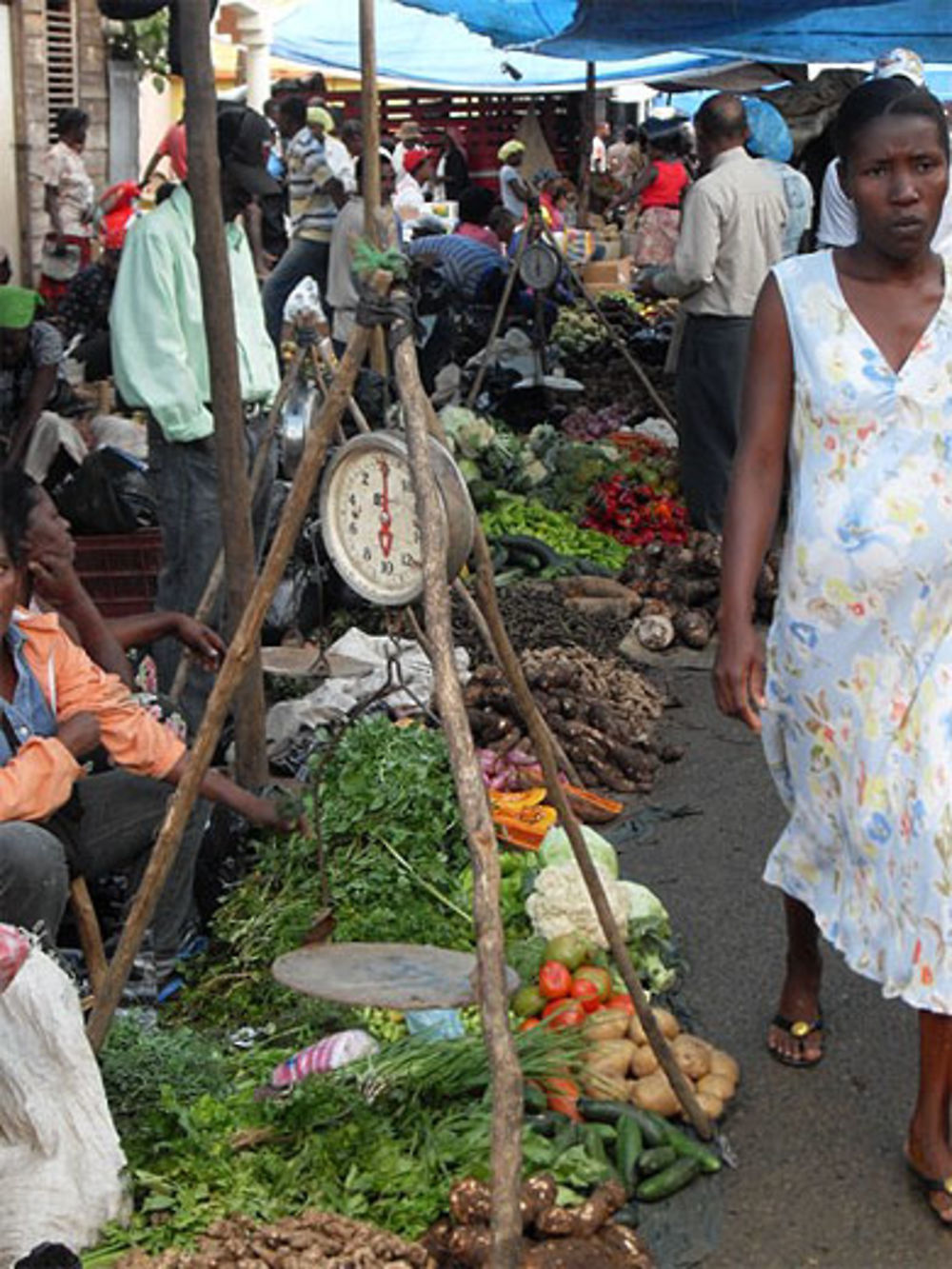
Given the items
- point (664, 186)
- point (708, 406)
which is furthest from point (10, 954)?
point (664, 186)

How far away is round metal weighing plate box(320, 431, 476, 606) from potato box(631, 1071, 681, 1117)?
1233 mm

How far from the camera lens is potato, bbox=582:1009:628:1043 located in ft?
13.3

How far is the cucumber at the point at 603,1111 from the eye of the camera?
3.77m

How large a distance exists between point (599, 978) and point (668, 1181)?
0.72 meters

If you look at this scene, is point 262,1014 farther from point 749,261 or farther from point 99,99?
point 99,99

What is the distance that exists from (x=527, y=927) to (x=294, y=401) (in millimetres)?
2861

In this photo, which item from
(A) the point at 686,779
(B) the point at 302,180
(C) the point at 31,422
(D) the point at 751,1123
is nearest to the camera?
(D) the point at 751,1123

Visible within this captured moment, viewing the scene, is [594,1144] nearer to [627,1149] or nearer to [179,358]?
[627,1149]

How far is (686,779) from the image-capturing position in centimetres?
635

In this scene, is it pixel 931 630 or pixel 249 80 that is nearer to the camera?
pixel 931 630

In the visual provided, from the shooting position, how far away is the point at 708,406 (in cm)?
892

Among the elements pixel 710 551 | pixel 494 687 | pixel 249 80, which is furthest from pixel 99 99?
pixel 494 687

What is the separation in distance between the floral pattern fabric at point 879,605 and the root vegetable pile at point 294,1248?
1.09 m

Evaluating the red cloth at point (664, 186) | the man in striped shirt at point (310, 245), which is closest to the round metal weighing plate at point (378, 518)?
the man in striped shirt at point (310, 245)
